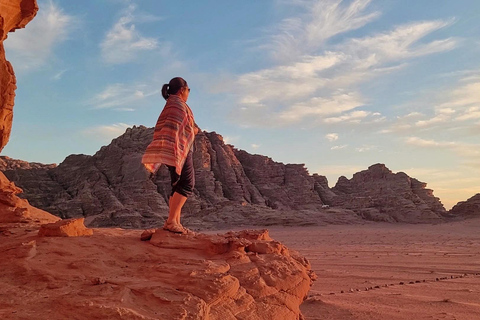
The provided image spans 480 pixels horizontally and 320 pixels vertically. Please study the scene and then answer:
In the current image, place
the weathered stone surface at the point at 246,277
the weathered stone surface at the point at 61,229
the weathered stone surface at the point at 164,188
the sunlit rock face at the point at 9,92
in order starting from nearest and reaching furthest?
the weathered stone surface at the point at 246,277 < the weathered stone surface at the point at 61,229 < the sunlit rock face at the point at 9,92 < the weathered stone surface at the point at 164,188

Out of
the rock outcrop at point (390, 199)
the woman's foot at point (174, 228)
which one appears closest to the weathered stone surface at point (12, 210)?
the woman's foot at point (174, 228)

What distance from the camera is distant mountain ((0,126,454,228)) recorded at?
30.1 meters

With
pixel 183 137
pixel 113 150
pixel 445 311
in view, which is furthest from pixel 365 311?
pixel 113 150

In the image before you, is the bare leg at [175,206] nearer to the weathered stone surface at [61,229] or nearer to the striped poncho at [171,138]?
the striped poncho at [171,138]

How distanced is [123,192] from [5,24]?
32249 mm

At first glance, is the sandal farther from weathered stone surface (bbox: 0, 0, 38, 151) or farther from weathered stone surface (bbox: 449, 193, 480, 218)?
weathered stone surface (bbox: 449, 193, 480, 218)

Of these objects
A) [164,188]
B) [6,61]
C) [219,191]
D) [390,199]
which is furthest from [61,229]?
[164,188]

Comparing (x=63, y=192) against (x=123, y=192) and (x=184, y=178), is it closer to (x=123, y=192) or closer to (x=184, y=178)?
(x=123, y=192)

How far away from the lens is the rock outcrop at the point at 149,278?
2336 millimetres

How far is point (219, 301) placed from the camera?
8.80ft

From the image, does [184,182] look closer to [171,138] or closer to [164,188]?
[171,138]

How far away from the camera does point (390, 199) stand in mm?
33438

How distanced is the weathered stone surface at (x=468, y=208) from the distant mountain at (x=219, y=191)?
1.53m

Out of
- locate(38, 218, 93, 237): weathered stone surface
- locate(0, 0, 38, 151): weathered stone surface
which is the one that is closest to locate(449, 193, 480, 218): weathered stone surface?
locate(0, 0, 38, 151): weathered stone surface
